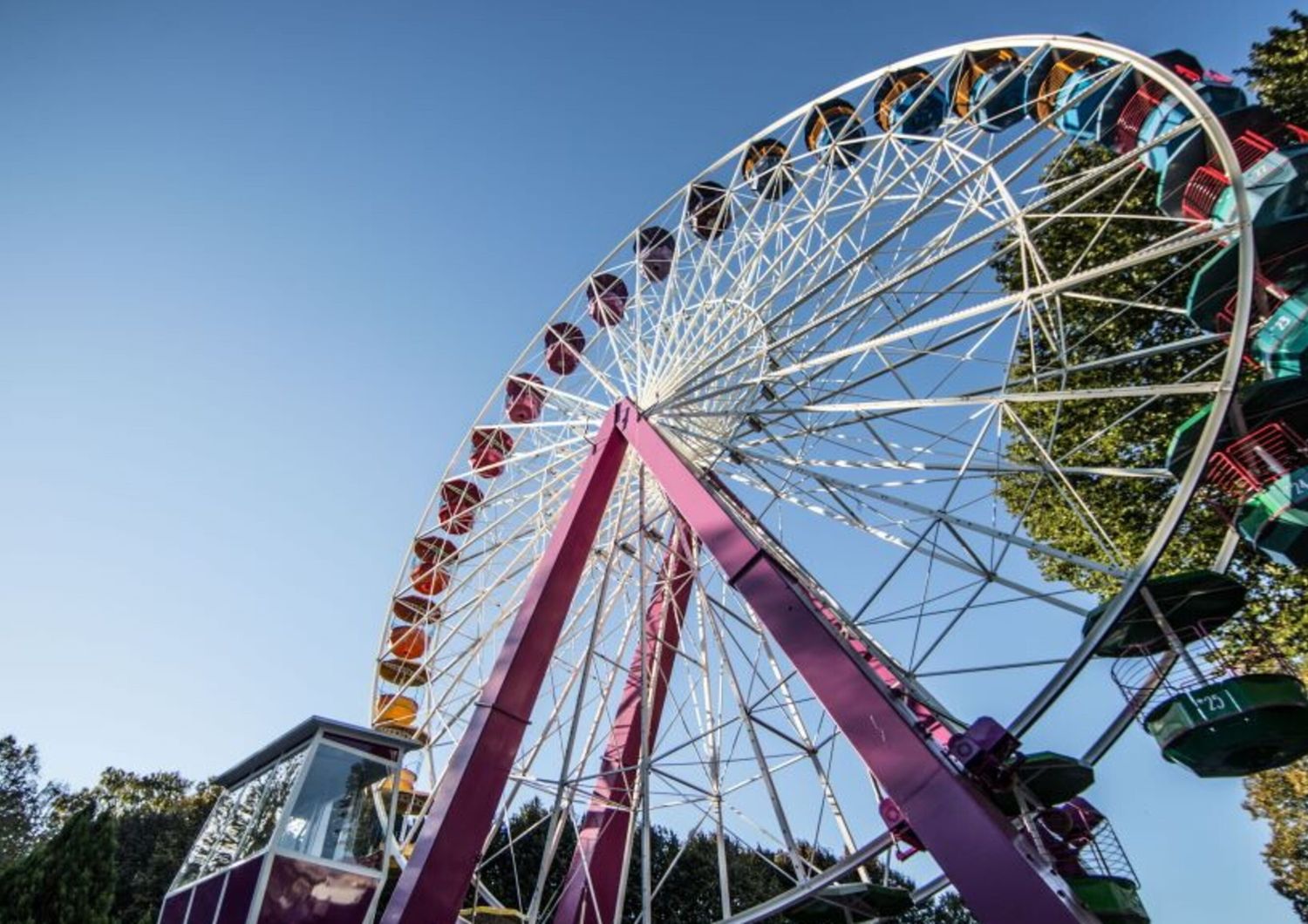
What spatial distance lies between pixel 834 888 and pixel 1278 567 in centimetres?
858

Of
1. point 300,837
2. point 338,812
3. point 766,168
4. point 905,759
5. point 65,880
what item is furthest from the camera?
point 766,168

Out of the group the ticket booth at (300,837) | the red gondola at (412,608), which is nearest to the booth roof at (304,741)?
the ticket booth at (300,837)

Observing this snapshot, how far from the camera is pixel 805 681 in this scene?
6.95 m

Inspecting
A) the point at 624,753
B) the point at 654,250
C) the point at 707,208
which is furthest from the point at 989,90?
the point at 624,753

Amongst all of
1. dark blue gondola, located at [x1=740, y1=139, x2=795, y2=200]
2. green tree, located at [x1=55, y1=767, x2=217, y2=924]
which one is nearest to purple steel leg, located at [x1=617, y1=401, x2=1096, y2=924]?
dark blue gondola, located at [x1=740, y1=139, x2=795, y2=200]

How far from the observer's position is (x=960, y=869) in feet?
18.0

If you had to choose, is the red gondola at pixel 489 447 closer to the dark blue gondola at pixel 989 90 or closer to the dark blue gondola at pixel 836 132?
the dark blue gondola at pixel 836 132

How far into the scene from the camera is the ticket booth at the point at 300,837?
8219 mm

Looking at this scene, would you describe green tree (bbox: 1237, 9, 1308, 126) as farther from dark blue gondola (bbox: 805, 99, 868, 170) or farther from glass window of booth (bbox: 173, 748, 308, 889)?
glass window of booth (bbox: 173, 748, 308, 889)

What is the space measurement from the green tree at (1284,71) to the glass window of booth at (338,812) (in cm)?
1553

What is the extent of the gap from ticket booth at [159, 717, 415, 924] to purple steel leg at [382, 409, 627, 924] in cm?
113

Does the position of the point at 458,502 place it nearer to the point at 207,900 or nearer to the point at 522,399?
the point at 522,399

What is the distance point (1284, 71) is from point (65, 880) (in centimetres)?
2103

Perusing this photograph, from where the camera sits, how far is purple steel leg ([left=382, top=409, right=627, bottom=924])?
7410 mm
